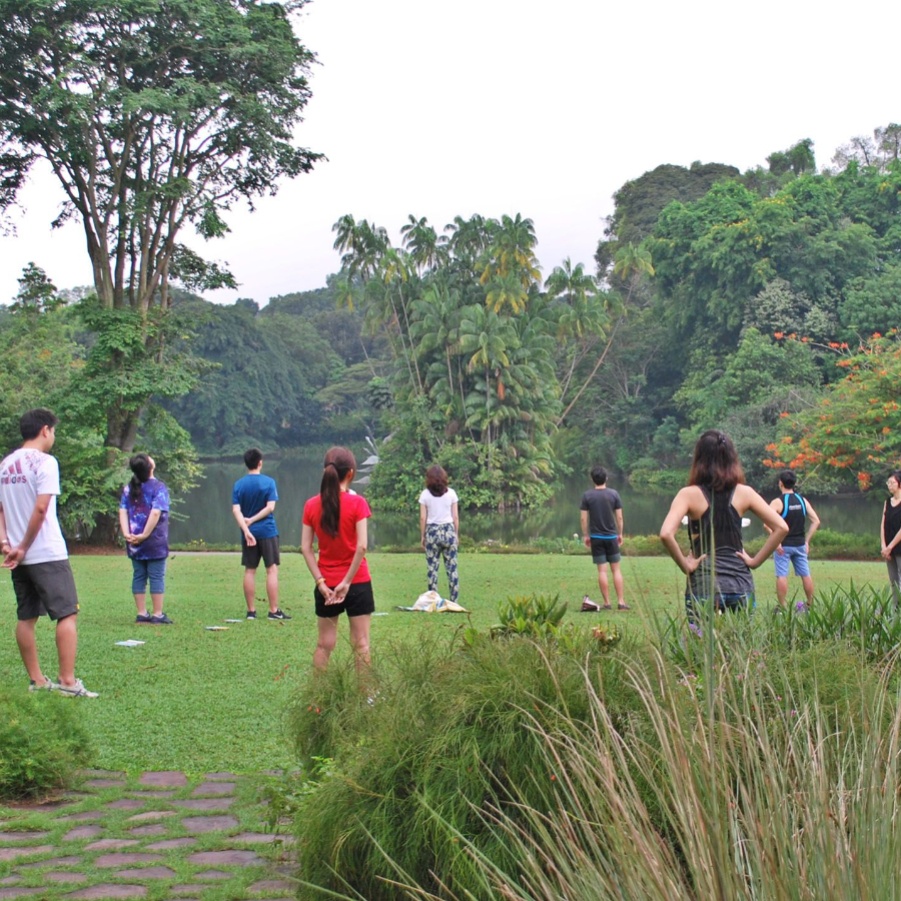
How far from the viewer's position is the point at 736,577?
6.23 m

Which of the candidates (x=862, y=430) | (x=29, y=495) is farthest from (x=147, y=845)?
(x=862, y=430)

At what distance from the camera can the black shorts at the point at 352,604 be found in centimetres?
681

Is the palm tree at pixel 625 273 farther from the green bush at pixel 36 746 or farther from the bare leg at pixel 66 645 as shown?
the green bush at pixel 36 746

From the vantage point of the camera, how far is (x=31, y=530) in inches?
265

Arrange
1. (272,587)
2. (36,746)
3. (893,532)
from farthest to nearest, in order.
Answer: (272,587) → (893,532) → (36,746)

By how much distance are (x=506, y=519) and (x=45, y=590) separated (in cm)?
4107

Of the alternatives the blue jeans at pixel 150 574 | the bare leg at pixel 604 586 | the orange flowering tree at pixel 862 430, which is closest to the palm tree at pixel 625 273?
the orange flowering tree at pixel 862 430

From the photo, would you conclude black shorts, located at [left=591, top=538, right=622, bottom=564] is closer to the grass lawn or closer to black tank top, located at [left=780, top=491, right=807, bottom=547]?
the grass lawn

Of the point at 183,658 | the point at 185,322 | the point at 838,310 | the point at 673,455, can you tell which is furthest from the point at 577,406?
the point at 183,658

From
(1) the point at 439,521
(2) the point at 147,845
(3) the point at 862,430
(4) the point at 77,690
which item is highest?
(3) the point at 862,430

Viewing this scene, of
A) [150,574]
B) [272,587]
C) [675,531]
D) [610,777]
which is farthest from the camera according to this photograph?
[272,587]

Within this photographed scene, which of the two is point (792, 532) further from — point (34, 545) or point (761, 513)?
point (34, 545)

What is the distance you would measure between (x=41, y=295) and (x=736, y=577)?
91.3 feet

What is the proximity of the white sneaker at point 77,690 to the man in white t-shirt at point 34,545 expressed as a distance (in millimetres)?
27
